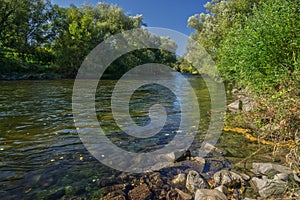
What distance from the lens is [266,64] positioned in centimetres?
735

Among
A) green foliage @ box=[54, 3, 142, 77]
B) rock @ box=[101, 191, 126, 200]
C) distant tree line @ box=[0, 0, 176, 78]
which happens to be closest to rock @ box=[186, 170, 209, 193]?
rock @ box=[101, 191, 126, 200]

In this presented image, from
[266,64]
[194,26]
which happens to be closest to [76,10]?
[194,26]

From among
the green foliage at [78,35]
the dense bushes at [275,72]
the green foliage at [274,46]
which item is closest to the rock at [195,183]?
the dense bushes at [275,72]

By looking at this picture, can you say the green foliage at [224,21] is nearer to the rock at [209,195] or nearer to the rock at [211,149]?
the rock at [211,149]

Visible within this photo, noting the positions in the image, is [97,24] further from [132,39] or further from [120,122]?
[120,122]

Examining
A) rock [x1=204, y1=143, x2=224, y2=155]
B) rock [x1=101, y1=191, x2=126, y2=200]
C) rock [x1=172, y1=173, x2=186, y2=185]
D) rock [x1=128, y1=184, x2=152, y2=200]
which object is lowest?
rock [x1=101, y1=191, x2=126, y2=200]

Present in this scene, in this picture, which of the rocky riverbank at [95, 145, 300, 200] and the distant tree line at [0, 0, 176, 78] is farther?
the distant tree line at [0, 0, 176, 78]

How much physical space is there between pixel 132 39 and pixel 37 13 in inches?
799

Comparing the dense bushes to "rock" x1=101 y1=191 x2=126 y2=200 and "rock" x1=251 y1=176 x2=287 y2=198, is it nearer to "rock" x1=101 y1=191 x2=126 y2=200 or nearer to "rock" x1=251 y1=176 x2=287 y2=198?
"rock" x1=251 y1=176 x2=287 y2=198

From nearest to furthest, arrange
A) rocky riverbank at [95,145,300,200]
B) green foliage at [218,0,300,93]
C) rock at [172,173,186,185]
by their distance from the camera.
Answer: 1. rocky riverbank at [95,145,300,200]
2. rock at [172,173,186,185]
3. green foliage at [218,0,300,93]

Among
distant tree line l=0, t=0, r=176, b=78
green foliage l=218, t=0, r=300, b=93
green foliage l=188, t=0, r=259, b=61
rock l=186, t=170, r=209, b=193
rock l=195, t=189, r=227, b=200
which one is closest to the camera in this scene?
rock l=195, t=189, r=227, b=200

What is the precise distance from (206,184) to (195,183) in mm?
242

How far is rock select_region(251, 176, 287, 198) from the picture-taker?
396 centimetres

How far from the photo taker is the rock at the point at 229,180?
448 centimetres
